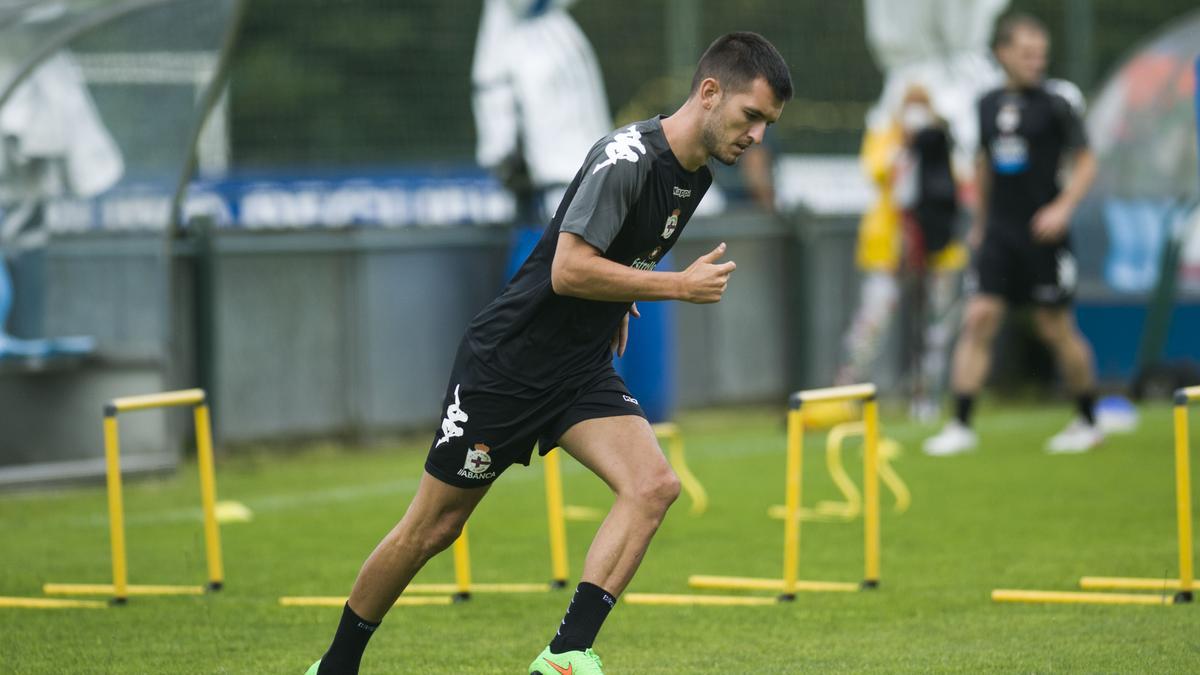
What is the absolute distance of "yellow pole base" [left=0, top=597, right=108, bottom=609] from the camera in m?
7.82

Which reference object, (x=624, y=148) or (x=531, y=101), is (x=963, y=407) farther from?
(x=624, y=148)

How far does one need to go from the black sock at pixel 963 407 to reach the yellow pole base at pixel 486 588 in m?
5.04

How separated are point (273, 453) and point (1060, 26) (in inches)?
404

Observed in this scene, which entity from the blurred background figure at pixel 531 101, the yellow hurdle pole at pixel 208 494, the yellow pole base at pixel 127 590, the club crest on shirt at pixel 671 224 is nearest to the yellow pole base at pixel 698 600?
the yellow hurdle pole at pixel 208 494

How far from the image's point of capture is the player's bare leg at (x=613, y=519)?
5551mm

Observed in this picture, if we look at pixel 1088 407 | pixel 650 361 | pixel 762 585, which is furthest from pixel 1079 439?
pixel 762 585

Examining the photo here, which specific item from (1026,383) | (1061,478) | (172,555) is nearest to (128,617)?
(172,555)

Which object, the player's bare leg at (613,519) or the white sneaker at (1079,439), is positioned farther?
the white sneaker at (1079,439)

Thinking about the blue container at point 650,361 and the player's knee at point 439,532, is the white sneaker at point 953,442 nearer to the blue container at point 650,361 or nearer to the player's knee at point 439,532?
the blue container at point 650,361

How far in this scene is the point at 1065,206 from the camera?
1195cm

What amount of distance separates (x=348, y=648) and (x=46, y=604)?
251 centimetres

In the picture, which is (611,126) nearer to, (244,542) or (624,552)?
(244,542)

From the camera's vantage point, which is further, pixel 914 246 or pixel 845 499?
pixel 914 246

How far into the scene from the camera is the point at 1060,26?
65.8 feet
